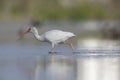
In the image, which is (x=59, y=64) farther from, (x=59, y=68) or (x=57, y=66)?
(x=59, y=68)

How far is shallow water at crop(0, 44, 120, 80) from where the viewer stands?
42.7 feet

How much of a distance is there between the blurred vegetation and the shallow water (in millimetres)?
22532

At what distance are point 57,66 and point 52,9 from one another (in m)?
28.5

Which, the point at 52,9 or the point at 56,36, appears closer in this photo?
the point at 56,36

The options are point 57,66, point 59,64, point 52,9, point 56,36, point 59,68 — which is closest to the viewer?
point 59,68

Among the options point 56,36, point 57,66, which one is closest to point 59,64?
point 57,66

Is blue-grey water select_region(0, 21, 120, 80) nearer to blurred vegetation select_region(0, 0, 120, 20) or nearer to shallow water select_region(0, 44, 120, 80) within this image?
shallow water select_region(0, 44, 120, 80)

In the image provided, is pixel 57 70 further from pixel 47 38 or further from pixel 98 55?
pixel 47 38

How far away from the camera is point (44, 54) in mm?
17281

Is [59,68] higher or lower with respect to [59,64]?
lower

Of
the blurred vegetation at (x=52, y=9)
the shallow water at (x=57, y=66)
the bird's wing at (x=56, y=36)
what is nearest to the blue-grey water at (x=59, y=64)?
the shallow water at (x=57, y=66)

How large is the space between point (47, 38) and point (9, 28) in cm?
1563

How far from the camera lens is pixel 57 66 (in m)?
14.4

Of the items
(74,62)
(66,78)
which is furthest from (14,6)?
(66,78)
